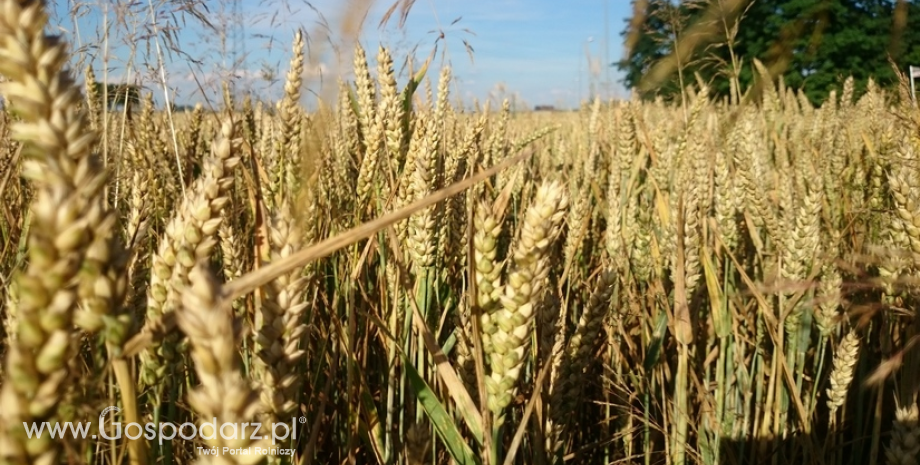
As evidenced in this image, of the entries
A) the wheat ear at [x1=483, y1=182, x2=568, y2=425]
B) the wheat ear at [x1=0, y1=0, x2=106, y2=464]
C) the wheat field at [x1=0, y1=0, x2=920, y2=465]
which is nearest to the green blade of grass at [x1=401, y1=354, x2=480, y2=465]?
the wheat field at [x1=0, y1=0, x2=920, y2=465]

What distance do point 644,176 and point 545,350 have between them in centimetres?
172

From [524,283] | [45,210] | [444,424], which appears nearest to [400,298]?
[444,424]

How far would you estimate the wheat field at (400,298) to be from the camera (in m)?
0.30

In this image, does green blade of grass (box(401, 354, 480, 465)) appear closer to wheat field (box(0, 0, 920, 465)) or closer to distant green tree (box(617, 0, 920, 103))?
wheat field (box(0, 0, 920, 465))

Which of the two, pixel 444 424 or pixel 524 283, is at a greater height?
pixel 524 283

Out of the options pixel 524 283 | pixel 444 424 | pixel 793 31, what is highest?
pixel 793 31

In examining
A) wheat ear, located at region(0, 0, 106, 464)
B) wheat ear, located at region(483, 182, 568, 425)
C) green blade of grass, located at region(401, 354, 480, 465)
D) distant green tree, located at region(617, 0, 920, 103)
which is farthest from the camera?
distant green tree, located at region(617, 0, 920, 103)

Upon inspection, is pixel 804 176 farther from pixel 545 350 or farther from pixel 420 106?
pixel 545 350

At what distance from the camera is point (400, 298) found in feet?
3.56

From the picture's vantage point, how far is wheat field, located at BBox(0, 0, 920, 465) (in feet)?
0.99

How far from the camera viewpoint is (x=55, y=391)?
31cm

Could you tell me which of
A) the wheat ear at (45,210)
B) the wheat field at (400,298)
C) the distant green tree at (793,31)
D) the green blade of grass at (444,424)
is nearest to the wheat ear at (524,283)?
the wheat field at (400,298)

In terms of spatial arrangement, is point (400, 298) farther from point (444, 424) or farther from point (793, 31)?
point (793, 31)

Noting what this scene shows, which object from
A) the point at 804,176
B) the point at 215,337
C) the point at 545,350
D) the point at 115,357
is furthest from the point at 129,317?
the point at 804,176
